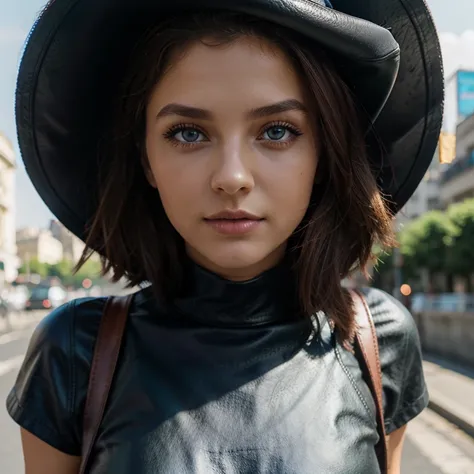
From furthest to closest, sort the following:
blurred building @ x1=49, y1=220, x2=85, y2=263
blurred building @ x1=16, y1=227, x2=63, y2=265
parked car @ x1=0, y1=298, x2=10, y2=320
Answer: blurred building @ x1=16, y1=227, x2=63, y2=265 → parked car @ x1=0, y1=298, x2=10, y2=320 → blurred building @ x1=49, y1=220, x2=85, y2=263

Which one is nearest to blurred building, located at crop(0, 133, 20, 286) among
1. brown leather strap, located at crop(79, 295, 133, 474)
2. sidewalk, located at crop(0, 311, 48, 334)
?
sidewalk, located at crop(0, 311, 48, 334)

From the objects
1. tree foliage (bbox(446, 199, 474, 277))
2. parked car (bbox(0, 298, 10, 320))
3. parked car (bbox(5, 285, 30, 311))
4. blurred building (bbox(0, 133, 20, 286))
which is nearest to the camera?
tree foliage (bbox(446, 199, 474, 277))

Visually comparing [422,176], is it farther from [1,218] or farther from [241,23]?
[1,218]

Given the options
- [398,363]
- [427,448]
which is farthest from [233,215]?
[427,448]

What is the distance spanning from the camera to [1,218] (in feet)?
137

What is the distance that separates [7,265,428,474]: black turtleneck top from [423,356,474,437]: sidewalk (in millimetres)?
5085

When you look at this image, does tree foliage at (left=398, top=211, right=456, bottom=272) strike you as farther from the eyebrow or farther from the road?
the eyebrow

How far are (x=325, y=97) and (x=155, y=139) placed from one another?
0.30m

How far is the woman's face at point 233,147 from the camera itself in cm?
98

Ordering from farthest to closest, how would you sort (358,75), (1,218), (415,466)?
(1,218) → (415,466) → (358,75)

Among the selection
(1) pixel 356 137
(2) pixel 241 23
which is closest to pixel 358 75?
(1) pixel 356 137

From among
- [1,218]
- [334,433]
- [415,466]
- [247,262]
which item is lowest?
[1,218]

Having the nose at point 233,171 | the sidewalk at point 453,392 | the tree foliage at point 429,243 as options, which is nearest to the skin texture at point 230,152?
the nose at point 233,171

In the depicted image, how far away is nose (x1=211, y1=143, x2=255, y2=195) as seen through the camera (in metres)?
0.95
